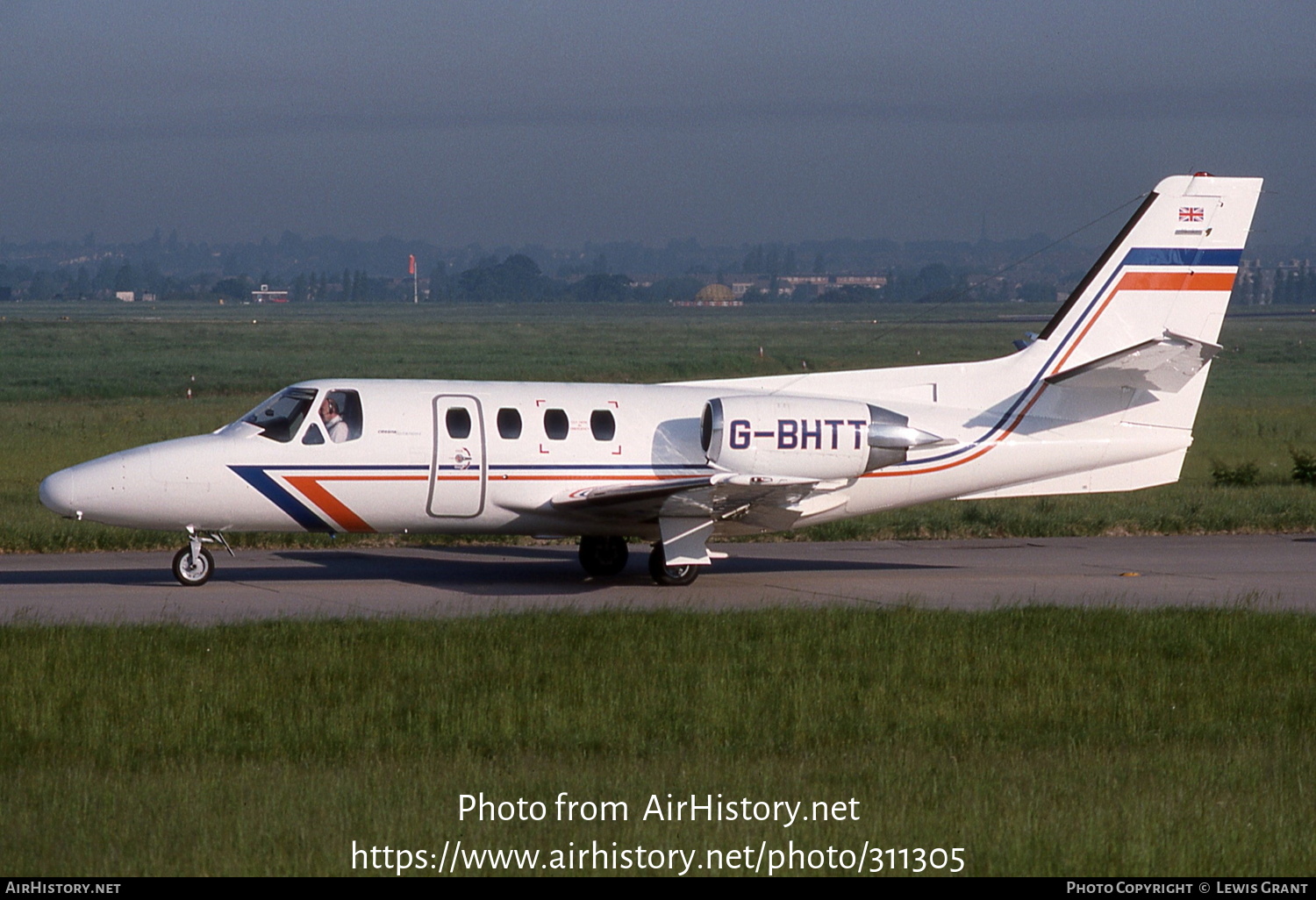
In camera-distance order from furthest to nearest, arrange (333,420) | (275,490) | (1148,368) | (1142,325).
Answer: (1142,325), (1148,368), (333,420), (275,490)

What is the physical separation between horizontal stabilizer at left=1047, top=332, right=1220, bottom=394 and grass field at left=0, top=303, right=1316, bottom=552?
Result: 651cm

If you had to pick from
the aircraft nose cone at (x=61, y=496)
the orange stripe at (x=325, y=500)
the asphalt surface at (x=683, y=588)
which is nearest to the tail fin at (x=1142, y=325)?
the asphalt surface at (x=683, y=588)

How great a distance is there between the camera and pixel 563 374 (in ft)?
252

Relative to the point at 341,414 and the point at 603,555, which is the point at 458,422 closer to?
the point at 341,414

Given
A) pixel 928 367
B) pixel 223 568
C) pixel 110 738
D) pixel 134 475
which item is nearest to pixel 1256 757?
pixel 110 738

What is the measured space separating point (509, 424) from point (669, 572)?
2.95 m

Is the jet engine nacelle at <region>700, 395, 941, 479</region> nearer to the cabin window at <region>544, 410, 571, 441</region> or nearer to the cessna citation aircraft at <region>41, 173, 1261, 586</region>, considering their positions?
the cessna citation aircraft at <region>41, 173, 1261, 586</region>

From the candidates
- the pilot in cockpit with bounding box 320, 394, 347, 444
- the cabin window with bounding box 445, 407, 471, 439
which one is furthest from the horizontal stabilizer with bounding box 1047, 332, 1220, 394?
the pilot in cockpit with bounding box 320, 394, 347, 444

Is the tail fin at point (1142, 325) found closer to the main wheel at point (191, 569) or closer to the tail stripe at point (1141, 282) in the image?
the tail stripe at point (1141, 282)

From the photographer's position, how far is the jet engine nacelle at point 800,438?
782 inches

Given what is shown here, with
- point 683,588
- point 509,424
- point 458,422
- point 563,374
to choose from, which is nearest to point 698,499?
point 683,588

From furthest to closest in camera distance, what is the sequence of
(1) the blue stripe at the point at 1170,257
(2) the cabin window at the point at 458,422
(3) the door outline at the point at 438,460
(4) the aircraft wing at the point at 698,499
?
(1) the blue stripe at the point at 1170,257 → (2) the cabin window at the point at 458,422 → (3) the door outline at the point at 438,460 → (4) the aircraft wing at the point at 698,499

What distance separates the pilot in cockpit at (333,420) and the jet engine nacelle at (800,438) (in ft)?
15.6

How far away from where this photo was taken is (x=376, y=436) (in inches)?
768
